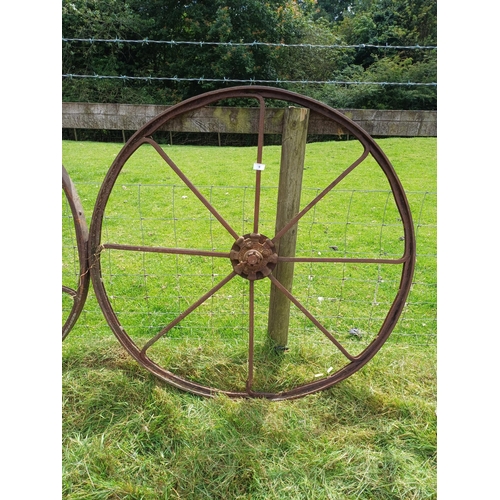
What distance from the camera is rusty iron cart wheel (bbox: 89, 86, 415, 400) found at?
6.77ft

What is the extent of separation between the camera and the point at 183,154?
7.86 meters

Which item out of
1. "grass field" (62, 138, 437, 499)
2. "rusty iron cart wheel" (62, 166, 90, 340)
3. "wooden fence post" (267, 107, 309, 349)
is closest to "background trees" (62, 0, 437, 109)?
"grass field" (62, 138, 437, 499)

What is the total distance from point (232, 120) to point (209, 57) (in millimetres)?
10423

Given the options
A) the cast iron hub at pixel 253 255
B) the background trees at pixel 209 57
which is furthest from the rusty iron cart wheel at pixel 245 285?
the background trees at pixel 209 57

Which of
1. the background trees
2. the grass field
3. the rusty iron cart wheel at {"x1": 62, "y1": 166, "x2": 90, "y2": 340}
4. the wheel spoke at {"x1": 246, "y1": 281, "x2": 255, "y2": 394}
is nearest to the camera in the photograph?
the grass field

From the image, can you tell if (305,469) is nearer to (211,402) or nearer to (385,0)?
(211,402)

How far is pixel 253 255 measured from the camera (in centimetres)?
209

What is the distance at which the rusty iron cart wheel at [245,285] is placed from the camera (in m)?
2.06

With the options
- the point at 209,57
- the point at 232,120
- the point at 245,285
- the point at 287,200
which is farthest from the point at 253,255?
the point at 209,57

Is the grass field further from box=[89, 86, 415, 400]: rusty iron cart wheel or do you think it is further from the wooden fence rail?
the wooden fence rail

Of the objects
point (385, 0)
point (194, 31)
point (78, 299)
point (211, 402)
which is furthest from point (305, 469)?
point (385, 0)

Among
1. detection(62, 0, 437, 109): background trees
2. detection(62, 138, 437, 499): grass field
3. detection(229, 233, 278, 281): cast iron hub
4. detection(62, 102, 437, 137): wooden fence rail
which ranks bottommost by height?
detection(62, 138, 437, 499): grass field

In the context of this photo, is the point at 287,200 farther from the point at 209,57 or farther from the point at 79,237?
the point at 209,57

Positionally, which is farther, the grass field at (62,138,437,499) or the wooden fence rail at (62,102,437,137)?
the wooden fence rail at (62,102,437,137)
